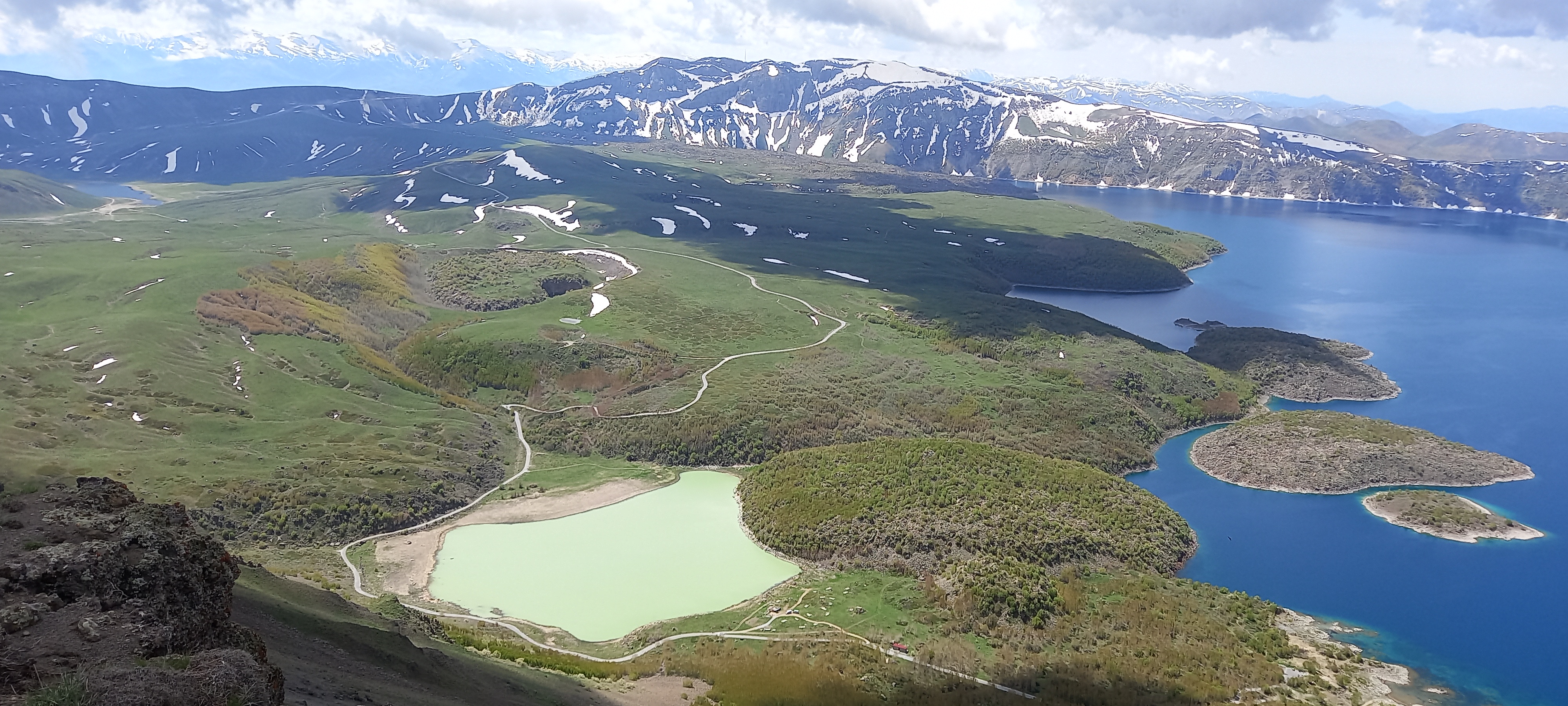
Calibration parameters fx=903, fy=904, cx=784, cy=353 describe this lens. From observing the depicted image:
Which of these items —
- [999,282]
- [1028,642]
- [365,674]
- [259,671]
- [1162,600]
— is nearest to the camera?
[259,671]

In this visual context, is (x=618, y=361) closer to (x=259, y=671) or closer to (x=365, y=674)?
(x=365, y=674)

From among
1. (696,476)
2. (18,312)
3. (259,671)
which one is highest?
(259,671)

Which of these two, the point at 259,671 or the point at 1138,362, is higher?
the point at 259,671

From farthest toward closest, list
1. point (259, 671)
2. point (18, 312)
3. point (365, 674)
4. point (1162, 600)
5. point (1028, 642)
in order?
point (18, 312) → point (1162, 600) → point (1028, 642) → point (365, 674) → point (259, 671)

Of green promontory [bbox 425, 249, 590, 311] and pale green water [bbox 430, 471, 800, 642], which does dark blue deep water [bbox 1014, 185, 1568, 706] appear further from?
green promontory [bbox 425, 249, 590, 311]

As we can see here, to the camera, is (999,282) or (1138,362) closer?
(1138,362)

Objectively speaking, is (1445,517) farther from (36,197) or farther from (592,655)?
(36,197)

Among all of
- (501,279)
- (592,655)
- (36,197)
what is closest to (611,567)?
(592,655)

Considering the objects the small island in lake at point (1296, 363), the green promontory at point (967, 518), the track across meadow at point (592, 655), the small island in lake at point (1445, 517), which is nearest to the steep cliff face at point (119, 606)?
the track across meadow at point (592, 655)

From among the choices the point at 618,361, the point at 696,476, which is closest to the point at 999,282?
the point at 618,361
